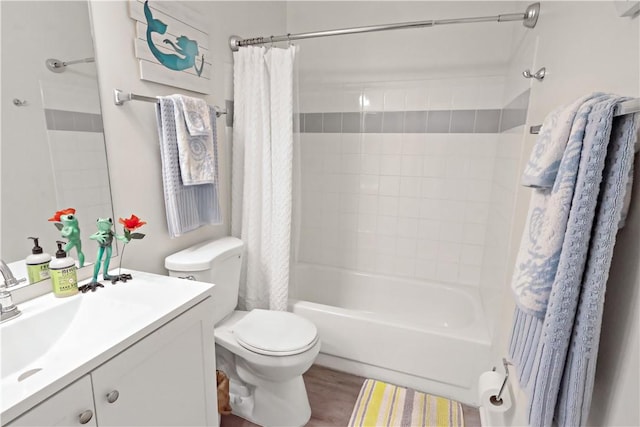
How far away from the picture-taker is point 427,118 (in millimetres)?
2234

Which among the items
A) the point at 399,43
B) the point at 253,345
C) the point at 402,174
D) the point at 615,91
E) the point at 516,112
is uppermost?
the point at 399,43

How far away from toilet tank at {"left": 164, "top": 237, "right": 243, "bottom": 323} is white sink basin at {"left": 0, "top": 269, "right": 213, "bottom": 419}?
25 centimetres

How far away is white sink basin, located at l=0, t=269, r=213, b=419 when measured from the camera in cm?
69

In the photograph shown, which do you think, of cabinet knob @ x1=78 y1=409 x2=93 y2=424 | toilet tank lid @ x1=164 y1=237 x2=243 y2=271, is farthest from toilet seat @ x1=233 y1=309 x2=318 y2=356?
cabinet knob @ x1=78 y1=409 x2=93 y2=424

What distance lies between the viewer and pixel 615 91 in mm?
721

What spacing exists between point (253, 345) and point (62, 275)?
0.77 m

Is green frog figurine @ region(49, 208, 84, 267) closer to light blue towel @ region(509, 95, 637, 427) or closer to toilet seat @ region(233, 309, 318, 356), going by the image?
toilet seat @ region(233, 309, 318, 356)

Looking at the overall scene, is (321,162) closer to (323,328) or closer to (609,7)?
(323,328)

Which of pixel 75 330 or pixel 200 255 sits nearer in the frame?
pixel 75 330

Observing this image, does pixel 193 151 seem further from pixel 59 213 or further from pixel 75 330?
pixel 75 330

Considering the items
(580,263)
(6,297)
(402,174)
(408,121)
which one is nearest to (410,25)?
(408,121)

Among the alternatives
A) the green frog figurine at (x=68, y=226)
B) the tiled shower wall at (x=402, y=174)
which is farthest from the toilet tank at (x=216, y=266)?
the tiled shower wall at (x=402, y=174)

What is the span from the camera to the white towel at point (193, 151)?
1406mm

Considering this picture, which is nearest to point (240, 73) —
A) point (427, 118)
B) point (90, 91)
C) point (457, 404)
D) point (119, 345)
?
point (90, 91)
